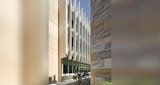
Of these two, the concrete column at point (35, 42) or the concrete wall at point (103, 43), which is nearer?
the concrete column at point (35, 42)

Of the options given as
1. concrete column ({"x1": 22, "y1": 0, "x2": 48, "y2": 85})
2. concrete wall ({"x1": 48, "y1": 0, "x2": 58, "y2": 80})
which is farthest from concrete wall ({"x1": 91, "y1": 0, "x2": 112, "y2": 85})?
concrete wall ({"x1": 48, "y1": 0, "x2": 58, "y2": 80})

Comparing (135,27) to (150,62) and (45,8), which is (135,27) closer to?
(150,62)

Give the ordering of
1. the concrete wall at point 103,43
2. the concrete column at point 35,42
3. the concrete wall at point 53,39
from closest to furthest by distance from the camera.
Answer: the concrete column at point 35,42
the concrete wall at point 103,43
the concrete wall at point 53,39

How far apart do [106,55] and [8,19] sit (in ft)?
6.56

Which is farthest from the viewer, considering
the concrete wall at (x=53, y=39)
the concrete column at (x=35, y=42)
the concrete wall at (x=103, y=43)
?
the concrete wall at (x=53, y=39)

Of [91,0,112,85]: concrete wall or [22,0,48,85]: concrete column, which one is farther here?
[91,0,112,85]: concrete wall

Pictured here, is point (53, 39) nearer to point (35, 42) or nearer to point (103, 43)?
point (103, 43)

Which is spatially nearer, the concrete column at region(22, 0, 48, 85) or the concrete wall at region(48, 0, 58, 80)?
the concrete column at region(22, 0, 48, 85)

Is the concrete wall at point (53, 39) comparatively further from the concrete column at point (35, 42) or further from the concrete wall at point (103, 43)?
the concrete column at point (35, 42)

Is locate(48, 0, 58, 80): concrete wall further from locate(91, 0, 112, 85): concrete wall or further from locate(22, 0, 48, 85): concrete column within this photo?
locate(22, 0, 48, 85): concrete column

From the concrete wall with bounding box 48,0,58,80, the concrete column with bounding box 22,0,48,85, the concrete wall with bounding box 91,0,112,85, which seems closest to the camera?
the concrete column with bounding box 22,0,48,85

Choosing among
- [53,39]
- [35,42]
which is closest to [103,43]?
[35,42]

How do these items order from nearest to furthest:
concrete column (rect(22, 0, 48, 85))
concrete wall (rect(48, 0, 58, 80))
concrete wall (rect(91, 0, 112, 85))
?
concrete column (rect(22, 0, 48, 85))
concrete wall (rect(91, 0, 112, 85))
concrete wall (rect(48, 0, 58, 80))

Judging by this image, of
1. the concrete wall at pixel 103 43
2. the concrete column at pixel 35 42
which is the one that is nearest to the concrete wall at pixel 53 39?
the concrete wall at pixel 103 43
